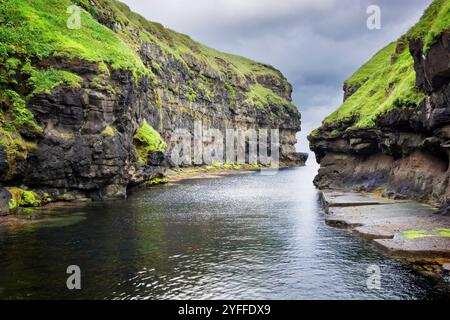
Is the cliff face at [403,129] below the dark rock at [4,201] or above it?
above

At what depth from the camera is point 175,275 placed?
2675cm

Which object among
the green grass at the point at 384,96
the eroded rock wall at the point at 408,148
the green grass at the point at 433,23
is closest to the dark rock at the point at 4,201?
the eroded rock wall at the point at 408,148

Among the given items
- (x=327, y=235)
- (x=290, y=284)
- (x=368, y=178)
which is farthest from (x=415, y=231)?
(x=368, y=178)

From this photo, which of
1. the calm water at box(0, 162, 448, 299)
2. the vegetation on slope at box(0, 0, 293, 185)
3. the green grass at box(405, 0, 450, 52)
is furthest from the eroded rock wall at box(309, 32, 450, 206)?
the vegetation on slope at box(0, 0, 293, 185)

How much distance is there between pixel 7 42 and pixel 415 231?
62.1 m

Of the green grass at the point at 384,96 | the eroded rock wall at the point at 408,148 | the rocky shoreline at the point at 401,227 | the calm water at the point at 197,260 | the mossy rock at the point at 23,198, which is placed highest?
the green grass at the point at 384,96

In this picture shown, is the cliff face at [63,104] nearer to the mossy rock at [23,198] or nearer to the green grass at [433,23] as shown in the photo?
the mossy rock at [23,198]

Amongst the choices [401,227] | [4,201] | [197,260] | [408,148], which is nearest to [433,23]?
[408,148]

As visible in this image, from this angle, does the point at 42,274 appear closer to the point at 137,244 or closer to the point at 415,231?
the point at 137,244

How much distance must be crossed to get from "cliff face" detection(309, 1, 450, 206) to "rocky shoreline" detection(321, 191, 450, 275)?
412 centimetres

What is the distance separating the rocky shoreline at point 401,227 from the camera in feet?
93.1

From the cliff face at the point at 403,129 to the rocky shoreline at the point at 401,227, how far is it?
4.12 metres

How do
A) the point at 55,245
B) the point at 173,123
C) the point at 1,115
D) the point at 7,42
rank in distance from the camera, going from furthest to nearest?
the point at 173,123 → the point at 7,42 → the point at 1,115 → the point at 55,245

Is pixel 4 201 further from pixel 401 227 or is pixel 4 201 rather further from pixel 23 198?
pixel 401 227
